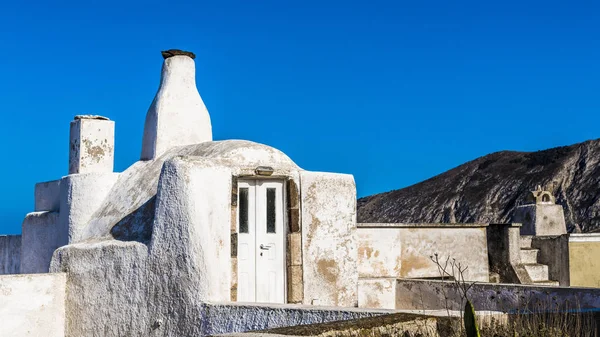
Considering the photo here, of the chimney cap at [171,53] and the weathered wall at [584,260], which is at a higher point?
the chimney cap at [171,53]

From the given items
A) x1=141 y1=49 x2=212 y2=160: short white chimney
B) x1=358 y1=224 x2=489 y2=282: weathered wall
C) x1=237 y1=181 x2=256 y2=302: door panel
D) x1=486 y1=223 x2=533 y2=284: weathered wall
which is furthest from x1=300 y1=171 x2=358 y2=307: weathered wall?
x1=486 y1=223 x2=533 y2=284: weathered wall

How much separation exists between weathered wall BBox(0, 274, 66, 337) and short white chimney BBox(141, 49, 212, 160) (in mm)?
2686

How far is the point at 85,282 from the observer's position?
11477 mm

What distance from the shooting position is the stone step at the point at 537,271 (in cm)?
1590

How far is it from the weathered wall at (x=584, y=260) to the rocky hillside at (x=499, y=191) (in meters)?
25.7

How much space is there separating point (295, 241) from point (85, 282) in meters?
3.05

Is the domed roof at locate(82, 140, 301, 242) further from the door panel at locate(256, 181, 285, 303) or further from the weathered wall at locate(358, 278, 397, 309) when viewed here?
the weathered wall at locate(358, 278, 397, 309)

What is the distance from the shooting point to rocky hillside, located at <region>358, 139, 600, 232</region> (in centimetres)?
4534

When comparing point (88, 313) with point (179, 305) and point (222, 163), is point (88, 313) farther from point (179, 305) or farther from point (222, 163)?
point (222, 163)

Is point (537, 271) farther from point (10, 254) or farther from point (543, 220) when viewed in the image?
point (10, 254)

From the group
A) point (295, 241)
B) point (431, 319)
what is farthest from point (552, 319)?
point (295, 241)

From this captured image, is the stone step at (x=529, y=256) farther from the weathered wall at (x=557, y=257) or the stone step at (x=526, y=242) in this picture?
the stone step at (x=526, y=242)

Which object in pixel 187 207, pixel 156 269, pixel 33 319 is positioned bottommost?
pixel 33 319

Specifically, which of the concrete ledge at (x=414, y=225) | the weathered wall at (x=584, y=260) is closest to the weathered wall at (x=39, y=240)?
the concrete ledge at (x=414, y=225)
